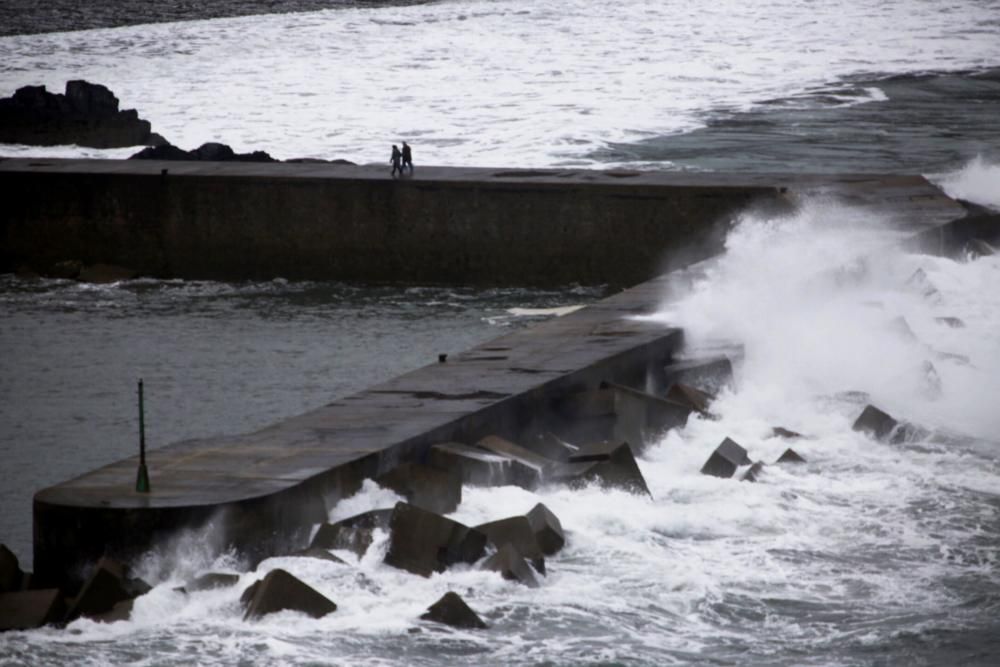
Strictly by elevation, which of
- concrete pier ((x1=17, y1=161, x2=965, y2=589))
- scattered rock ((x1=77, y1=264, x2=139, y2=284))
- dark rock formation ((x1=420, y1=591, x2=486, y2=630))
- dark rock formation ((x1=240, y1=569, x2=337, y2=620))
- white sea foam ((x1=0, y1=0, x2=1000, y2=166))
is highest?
concrete pier ((x1=17, y1=161, x2=965, y2=589))

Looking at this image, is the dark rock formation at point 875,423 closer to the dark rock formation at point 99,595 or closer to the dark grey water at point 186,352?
the dark grey water at point 186,352

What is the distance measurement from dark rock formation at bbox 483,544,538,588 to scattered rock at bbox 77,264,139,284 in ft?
36.8

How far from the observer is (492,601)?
28.0 ft

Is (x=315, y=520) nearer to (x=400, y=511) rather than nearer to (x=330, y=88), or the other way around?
(x=400, y=511)

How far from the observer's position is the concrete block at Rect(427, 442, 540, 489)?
9836 mm

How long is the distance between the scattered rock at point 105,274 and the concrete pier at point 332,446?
21.0 ft

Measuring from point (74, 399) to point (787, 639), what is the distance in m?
6.89

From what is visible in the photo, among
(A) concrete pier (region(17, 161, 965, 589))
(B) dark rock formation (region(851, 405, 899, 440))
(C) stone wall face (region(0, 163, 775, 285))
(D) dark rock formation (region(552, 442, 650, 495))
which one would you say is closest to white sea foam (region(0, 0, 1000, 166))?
(C) stone wall face (region(0, 163, 775, 285))

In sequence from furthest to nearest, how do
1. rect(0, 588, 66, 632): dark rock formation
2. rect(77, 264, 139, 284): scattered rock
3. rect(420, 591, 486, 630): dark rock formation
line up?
rect(77, 264, 139, 284): scattered rock → rect(420, 591, 486, 630): dark rock formation → rect(0, 588, 66, 632): dark rock formation

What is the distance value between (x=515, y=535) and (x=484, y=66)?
107ft

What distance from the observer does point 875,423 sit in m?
11.9

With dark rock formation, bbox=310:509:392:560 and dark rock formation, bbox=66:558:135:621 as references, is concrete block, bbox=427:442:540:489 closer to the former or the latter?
dark rock formation, bbox=310:509:392:560

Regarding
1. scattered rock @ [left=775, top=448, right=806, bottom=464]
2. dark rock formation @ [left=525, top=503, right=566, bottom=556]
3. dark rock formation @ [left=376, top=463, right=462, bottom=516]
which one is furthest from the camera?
scattered rock @ [left=775, top=448, right=806, bottom=464]

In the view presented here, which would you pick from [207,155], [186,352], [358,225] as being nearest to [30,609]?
[186,352]
